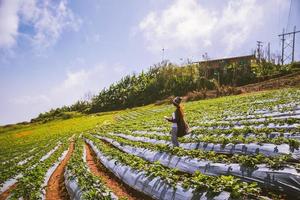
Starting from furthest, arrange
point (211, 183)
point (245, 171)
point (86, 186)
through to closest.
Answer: point (86, 186)
point (245, 171)
point (211, 183)

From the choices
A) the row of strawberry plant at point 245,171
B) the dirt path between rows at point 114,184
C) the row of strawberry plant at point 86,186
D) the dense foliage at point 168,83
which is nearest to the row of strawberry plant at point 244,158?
the row of strawberry plant at point 245,171

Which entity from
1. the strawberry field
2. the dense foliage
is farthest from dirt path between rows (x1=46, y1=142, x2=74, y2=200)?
the dense foliage

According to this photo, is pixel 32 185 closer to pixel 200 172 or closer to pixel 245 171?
pixel 200 172

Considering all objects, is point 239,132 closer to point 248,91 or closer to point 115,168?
point 115,168

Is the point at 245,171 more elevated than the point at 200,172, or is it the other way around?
the point at 245,171

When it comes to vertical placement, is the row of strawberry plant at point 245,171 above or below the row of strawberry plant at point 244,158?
below

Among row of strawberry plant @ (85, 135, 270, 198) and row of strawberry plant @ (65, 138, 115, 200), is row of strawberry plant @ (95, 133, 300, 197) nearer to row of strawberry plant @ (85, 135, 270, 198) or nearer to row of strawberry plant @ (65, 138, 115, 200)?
row of strawberry plant @ (85, 135, 270, 198)

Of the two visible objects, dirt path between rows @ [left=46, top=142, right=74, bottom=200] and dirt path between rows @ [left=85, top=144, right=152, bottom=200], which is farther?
dirt path between rows @ [left=46, top=142, right=74, bottom=200]

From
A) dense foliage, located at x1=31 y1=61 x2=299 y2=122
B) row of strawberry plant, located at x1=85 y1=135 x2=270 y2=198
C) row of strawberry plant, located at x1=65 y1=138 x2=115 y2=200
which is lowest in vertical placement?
row of strawberry plant, located at x1=65 y1=138 x2=115 y2=200

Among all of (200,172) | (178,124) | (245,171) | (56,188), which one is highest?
(178,124)

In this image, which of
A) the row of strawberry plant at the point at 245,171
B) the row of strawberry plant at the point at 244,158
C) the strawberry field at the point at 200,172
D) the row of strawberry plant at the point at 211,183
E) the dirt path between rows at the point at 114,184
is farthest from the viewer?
the dirt path between rows at the point at 114,184

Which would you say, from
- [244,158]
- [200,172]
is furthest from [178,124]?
[244,158]

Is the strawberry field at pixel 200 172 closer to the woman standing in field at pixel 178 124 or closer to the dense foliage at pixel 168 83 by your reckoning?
the woman standing in field at pixel 178 124

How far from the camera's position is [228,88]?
48312 mm
